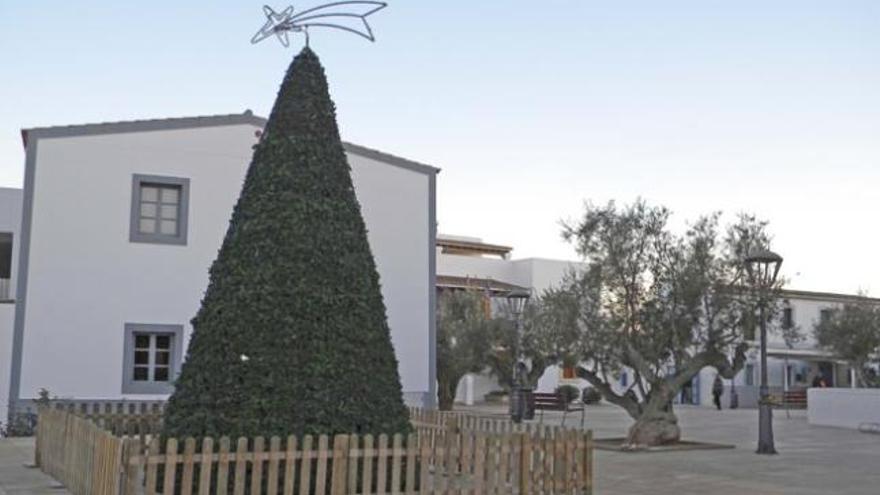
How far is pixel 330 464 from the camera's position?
26.8 ft

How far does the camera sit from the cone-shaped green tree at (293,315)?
8289 millimetres

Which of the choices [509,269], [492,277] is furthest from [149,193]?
[509,269]

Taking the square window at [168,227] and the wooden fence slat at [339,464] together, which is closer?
the wooden fence slat at [339,464]

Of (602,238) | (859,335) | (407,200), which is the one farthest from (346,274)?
(859,335)

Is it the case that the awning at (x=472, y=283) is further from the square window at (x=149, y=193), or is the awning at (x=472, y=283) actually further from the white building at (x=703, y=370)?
the square window at (x=149, y=193)

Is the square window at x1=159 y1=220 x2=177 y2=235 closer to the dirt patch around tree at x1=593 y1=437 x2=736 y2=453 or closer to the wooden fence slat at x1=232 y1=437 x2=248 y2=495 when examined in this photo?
the dirt patch around tree at x1=593 y1=437 x2=736 y2=453

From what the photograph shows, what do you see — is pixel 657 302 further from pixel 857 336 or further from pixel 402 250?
pixel 857 336

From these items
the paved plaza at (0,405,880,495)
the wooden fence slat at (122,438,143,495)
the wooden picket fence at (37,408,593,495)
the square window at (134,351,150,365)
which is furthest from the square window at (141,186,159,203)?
the wooden fence slat at (122,438,143,495)

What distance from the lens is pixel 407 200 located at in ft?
73.6

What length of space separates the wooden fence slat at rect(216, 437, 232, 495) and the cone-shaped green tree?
20.0 inches

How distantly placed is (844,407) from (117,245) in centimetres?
1990

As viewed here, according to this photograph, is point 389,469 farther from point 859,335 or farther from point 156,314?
point 859,335

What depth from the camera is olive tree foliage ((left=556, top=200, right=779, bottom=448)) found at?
687 inches

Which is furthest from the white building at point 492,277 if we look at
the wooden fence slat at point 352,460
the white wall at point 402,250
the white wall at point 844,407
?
the wooden fence slat at point 352,460
